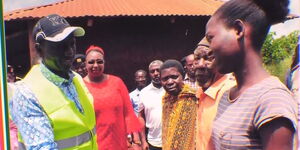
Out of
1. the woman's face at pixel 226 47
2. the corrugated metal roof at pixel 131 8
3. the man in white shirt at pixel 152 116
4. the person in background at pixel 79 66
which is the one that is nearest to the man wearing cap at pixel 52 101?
the woman's face at pixel 226 47

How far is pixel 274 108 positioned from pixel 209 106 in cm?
108

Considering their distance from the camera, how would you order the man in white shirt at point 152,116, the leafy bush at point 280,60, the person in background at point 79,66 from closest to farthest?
the leafy bush at point 280,60, the man in white shirt at point 152,116, the person in background at point 79,66

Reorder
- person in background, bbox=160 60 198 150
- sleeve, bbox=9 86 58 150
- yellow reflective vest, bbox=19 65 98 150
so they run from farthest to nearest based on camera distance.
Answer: person in background, bbox=160 60 198 150, yellow reflective vest, bbox=19 65 98 150, sleeve, bbox=9 86 58 150

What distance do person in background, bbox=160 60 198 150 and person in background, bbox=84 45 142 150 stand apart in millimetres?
534

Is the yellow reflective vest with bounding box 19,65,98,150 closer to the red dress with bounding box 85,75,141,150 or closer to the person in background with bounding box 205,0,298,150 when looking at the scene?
the person in background with bounding box 205,0,298,150

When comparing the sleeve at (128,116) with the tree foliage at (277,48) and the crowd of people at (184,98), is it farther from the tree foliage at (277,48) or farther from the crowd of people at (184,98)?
the tree foliage at (277,48)

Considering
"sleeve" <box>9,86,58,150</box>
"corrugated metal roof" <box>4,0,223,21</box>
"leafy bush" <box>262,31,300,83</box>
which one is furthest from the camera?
"corrugated metal roof" <box>4,0,223,21</box>

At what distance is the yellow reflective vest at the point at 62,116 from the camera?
175cm

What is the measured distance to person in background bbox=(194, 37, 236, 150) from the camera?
2092 millimetres

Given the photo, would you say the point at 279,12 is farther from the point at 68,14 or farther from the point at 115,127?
the point at 68,14

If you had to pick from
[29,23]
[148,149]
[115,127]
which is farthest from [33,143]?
[29,23]

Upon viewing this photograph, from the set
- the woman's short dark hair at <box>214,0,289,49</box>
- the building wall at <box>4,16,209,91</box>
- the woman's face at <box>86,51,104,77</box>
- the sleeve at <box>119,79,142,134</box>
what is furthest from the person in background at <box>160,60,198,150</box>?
the building wall at <box>4,16,209,91</box>

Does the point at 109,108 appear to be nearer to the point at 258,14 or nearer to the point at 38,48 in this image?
the point at 38,48

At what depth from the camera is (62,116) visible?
1.78 meters
